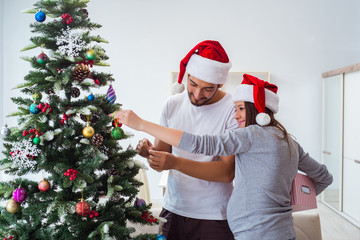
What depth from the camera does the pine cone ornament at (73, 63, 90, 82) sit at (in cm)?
123

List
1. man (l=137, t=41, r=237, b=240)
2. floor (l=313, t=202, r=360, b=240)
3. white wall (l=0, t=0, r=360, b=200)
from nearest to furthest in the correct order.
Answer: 1. man (l=137, t=41, r=237, b=240)
2. floor (l=313, t=202, r=360, b=240)
3. white wall (l=0, t=0, r=360, b=200)

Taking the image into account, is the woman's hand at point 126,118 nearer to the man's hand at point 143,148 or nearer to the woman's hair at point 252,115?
the man's hand at point 143,148

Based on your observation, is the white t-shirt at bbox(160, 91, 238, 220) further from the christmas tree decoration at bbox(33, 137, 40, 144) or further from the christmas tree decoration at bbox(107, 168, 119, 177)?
the christmas tree decoration at bbox(33, 137, 40, 144)

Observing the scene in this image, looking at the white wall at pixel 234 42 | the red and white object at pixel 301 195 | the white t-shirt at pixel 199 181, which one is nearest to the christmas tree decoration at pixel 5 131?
the white t-shirt at pixel 199 181

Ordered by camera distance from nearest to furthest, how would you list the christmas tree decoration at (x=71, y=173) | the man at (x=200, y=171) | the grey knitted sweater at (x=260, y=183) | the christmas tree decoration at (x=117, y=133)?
the christmas tree decoration at (x=71, y=173)
the christmas tree decoration at (x=117, y=133)
the grey knitted sweater at (x=260, y=183)
the man at (x=200, y=171)

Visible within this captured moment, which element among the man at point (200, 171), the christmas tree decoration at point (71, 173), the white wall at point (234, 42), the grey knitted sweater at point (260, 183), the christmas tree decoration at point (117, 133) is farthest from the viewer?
the white wall at point (234, 42)

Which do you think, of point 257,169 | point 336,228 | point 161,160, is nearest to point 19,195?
point 161,160

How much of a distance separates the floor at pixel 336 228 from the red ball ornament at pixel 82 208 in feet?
9.63

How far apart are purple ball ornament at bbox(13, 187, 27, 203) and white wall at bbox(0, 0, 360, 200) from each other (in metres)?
3.64

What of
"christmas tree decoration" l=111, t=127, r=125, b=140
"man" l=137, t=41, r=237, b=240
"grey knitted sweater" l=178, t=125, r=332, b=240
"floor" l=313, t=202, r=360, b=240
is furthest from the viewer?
"floor" l=313, t=202, r=360, b=240

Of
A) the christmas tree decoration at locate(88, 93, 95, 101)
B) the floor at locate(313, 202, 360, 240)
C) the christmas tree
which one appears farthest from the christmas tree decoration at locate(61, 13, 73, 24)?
the floor at locate(313, 202, 360, 240)

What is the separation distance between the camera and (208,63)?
1534 millimetres

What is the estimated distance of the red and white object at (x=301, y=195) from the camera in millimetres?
1555

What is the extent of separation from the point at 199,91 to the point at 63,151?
0.65m
